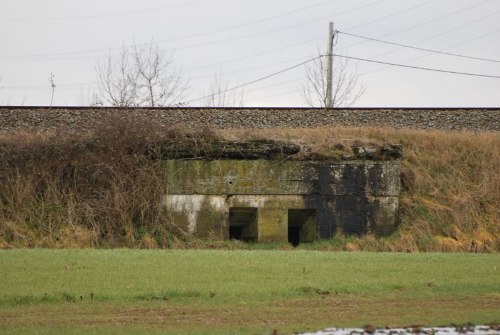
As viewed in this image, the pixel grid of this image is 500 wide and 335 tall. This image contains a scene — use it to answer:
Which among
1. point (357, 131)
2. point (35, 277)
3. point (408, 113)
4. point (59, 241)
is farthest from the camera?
point (408, 113)

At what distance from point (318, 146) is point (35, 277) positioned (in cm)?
1151

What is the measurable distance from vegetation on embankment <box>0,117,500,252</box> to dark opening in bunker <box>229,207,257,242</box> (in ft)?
4.14

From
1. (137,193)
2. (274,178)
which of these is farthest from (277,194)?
(137,193)

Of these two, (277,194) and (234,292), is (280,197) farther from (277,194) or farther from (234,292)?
(234,292)

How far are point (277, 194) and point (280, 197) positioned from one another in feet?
0.39

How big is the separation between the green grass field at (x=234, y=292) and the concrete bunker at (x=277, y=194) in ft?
16.6

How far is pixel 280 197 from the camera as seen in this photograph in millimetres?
25125

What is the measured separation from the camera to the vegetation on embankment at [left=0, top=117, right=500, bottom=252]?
78.6ft

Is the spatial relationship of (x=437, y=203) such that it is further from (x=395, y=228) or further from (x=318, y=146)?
(x=318, y=146)

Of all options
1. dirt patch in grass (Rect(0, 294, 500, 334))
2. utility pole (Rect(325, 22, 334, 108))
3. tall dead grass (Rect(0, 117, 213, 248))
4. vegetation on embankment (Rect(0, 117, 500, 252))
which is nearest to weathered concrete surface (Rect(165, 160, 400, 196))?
vegetation on embankment (Rect(0, 117, 500, 252))

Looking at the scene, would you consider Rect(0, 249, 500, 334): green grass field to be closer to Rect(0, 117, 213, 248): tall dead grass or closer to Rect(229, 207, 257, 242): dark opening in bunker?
Rect(0, 117, 213, 248): tall dead grass

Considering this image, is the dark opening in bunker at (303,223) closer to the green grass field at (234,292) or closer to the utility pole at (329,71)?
the green grass field at (234,292)

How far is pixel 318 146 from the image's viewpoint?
1017 inches

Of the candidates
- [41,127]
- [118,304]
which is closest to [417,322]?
[118,304]
